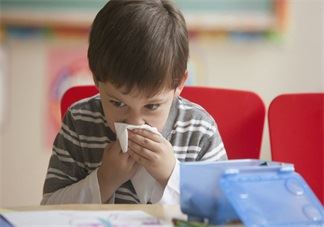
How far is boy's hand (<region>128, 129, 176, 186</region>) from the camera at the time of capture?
0.88m

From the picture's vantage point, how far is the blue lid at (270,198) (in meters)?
0.60

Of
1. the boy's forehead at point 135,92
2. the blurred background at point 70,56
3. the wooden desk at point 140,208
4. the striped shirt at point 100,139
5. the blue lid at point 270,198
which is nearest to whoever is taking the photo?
the blue lid at point 270,198

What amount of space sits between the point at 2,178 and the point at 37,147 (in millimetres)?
156

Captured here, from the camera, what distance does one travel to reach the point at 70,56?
1.82 metres

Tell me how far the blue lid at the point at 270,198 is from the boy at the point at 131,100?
0.63ft

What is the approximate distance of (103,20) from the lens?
0.91 m

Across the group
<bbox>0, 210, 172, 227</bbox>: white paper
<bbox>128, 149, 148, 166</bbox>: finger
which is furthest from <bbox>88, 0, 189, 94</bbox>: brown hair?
<bbox>0, 210, 172, 227</bbox>: white paper

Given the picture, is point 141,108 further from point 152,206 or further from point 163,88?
point 152,206

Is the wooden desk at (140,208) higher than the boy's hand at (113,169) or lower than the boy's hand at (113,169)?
higher

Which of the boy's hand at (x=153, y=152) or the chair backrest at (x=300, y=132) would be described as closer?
the boy's hand at (x=153, y=152)

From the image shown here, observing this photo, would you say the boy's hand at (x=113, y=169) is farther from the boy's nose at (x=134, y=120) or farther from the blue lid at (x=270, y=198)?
the blue lid at (x=270, y=198)

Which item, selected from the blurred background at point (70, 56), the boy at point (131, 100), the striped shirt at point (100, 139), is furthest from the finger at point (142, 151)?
the blurred background at point (70, 56)

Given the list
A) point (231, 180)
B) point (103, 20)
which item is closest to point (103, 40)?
point (103, 20)

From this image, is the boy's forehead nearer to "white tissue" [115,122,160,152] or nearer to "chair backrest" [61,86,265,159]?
"white tissue" [115,122,160,152]
